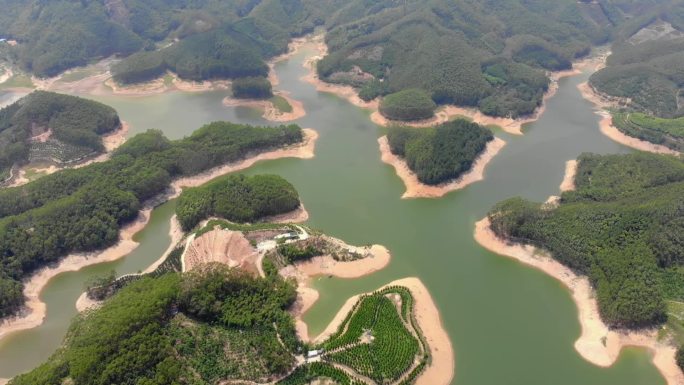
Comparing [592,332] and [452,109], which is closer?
[592,332]

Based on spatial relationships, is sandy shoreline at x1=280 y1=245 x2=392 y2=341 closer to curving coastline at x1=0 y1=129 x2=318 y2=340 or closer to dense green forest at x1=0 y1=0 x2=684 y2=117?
curving coastline at x1=0 y1=129 x2=318 y2=340

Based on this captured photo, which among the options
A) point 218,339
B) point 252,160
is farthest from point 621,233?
point 252,160

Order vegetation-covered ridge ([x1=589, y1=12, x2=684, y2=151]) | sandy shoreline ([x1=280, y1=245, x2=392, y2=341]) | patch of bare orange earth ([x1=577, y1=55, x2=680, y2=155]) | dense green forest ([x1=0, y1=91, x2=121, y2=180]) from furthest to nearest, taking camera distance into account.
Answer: vegetation-covered ridge ([x1=589, y1=12, x2=684, y2=151]) < patch of bare orange earth ([x1=577, y1=55, x2=680, y2=155]) < dense green forest ([x1=0, y1=91, x2=121, y2=180]) < sandy shoreline ([x1=280, y1=245, x2=392, y2=341])

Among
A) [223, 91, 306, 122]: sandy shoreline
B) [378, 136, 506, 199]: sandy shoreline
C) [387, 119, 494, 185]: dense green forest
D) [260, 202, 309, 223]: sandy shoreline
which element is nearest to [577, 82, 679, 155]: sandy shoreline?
[378, 136, 506, 199]: sandy shoreline

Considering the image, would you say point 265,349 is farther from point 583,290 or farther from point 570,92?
point 570,92

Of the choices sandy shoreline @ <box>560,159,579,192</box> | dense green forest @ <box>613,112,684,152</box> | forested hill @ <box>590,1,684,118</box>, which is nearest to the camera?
sandy shoreline @ <box>560,159,579,192</box>

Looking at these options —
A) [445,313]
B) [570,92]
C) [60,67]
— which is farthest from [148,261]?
[570,92]

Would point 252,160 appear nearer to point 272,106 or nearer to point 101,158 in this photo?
point 272,106
